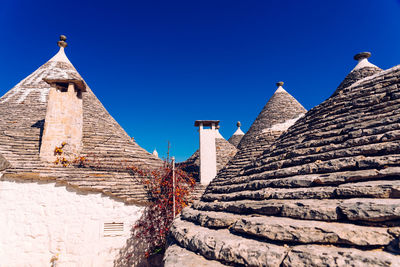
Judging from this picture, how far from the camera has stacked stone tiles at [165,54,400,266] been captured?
149cm

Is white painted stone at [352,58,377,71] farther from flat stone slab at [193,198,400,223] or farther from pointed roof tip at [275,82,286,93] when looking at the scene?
flat stone slab at [193,198,400,223]

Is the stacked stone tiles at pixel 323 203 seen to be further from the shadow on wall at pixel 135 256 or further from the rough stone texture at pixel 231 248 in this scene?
the shadow on wall at pixel 135 256

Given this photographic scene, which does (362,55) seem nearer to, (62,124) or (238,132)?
(62,124)

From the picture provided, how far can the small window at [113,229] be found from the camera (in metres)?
5.92

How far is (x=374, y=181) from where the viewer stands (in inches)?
74.5

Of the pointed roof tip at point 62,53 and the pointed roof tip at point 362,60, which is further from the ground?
the pointed roof tip at point 62,53

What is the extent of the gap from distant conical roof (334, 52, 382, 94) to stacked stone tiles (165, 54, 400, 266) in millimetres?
3908

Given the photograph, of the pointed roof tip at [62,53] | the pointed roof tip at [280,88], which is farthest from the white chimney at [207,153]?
the pointed roof tip at [62,53]

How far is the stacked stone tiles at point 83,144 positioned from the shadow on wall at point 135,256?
3.93 feet

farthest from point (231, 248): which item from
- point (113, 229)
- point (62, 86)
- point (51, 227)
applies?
point (62, 86)

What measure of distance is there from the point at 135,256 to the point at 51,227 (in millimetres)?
2372

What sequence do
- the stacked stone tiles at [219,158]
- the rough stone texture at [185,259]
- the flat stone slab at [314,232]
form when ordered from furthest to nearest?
the stacked stone tiles at [219,158]
the rough stone texture at [185,259]
the flat stone slab at [314,232]

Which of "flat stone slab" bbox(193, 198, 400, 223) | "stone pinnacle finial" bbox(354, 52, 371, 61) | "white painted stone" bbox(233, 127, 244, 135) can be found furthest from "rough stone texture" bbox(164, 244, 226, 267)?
"white painted stone" bbox(233, 127, 244, 135)

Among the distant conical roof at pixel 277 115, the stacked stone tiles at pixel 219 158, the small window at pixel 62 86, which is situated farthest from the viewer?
the stacked stone tiles at pixel 219 158
